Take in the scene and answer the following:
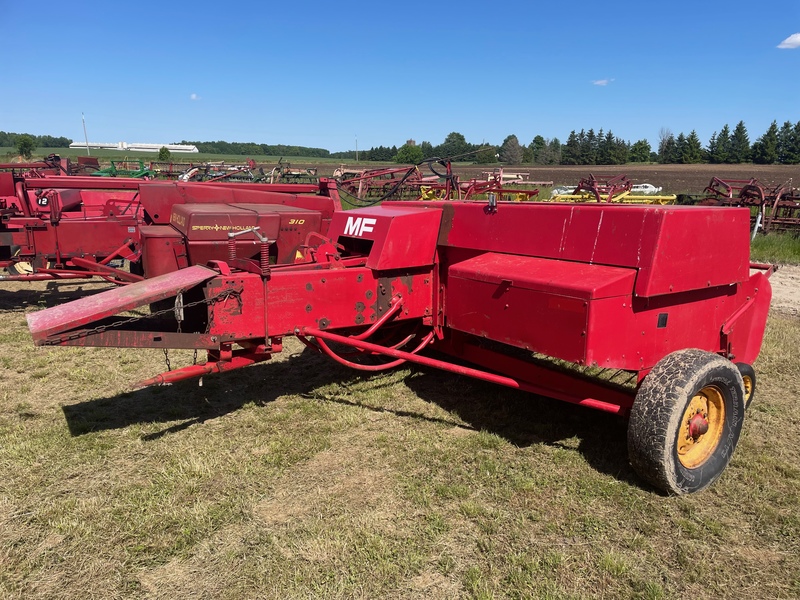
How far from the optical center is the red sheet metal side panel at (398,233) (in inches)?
150

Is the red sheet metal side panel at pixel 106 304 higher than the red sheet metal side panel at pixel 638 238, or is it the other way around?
the red sheet metal side panel at pixel 638 238

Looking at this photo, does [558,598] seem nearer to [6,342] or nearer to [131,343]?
[131,343]

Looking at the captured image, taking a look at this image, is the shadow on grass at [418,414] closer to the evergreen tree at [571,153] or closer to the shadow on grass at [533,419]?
the shadow on grass at [533,419]

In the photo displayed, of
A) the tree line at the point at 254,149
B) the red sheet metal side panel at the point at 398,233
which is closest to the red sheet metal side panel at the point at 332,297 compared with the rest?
the red sheet metal side panel at the point at 398,233

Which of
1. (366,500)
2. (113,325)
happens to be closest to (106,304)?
(113,325)

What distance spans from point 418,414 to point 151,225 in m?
3.91

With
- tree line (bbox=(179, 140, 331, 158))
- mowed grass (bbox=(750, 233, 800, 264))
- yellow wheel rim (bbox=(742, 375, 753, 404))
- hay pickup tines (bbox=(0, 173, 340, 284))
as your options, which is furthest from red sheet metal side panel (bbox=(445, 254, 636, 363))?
tree line (bbox=(179, 140, 331, 158))

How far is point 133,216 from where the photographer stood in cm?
749

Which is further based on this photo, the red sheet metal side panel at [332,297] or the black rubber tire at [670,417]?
the red sheet metal side panel at [332,297]

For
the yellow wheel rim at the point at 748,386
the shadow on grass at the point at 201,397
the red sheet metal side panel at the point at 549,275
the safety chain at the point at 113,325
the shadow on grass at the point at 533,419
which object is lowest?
the shadow on grass at the point at 201,397

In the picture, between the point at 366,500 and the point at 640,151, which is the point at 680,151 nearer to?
the point at 640,151

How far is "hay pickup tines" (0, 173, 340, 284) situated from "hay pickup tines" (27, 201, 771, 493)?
5.11 feet

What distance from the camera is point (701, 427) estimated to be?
3342mm

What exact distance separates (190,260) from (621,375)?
388 centimetres
